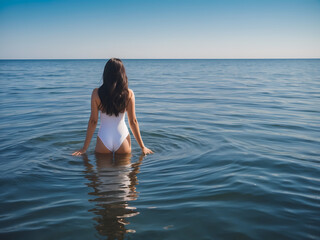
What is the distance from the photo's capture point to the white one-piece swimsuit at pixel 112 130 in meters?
5.26

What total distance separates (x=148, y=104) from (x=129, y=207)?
9522mm

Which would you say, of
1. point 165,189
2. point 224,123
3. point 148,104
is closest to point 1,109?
point 148,104

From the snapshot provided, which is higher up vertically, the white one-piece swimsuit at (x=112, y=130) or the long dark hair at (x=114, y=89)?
the long dark hair at (x=114, y=89)

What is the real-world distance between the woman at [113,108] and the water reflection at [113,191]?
0.28 metres

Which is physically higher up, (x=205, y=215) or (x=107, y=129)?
(x=107, y=129)

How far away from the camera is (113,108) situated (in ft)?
16.6

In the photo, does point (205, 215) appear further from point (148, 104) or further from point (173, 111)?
point (148, 104)

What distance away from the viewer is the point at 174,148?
21.1 ft

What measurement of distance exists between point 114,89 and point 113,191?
1820 millimetres

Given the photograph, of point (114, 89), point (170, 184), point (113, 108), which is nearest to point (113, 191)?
point (170, 184)

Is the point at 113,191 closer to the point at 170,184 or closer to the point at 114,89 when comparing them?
the point at 170,184

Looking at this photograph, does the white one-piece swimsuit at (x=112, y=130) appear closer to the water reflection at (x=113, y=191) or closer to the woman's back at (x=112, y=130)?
the woman's back at (x=112, y=130)

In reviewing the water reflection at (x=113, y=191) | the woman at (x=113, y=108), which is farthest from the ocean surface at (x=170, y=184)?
the woman at (x=113, y=108)

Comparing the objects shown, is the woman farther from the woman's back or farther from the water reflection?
the water reflection
